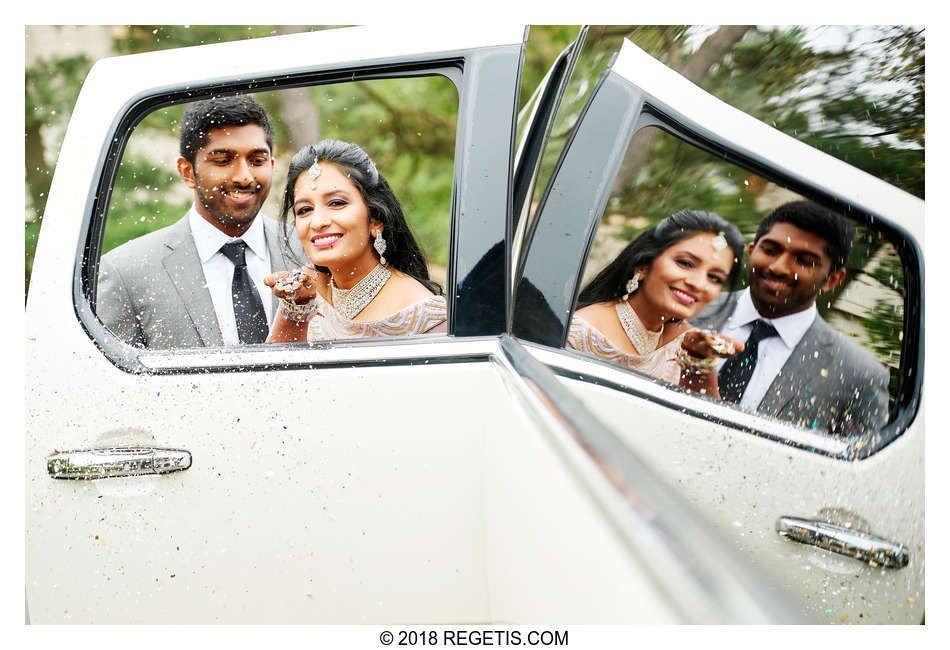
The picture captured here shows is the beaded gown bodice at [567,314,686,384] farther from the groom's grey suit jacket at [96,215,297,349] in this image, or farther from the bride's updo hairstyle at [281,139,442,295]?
the groom's grey suit jacket at [96,215,297,349]

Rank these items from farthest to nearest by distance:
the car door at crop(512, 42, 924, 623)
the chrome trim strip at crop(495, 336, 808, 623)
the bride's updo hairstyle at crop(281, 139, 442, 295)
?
the bride's updo hairstyle at crop(281, 139, 442, 295)
the car door at crop(512, 42, 924, 623)
the chrome trim strip at crop(495, 336, 808, 623)

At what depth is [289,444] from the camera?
0.89 metres

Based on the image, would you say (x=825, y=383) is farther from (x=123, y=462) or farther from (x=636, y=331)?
(x=123, y=462)

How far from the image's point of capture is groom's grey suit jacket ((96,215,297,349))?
0.94 m

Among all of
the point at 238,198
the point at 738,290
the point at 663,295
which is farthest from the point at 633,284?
the point at 238,198

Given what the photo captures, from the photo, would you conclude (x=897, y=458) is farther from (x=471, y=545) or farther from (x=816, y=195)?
(x=471, y=545)

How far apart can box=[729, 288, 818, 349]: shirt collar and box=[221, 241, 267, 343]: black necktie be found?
0.74 metres

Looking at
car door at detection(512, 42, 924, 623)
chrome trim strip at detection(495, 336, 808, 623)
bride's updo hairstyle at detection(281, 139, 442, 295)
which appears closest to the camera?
chrome trim strip at detection(495, 336, 808, 623)

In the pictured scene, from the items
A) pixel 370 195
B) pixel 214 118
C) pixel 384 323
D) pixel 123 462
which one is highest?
pixel 214 118

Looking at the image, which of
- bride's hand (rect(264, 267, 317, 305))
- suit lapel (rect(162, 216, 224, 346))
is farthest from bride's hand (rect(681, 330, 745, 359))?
suit lapel (rect(162, 216, 224, 346))

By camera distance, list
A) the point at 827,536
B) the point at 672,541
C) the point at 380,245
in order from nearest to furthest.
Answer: the point at 672,541, the point at 827,536, the point at 380,245

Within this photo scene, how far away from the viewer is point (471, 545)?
2.79 feet

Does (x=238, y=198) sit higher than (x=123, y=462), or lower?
higher

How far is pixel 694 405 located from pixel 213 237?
81 centimetres
